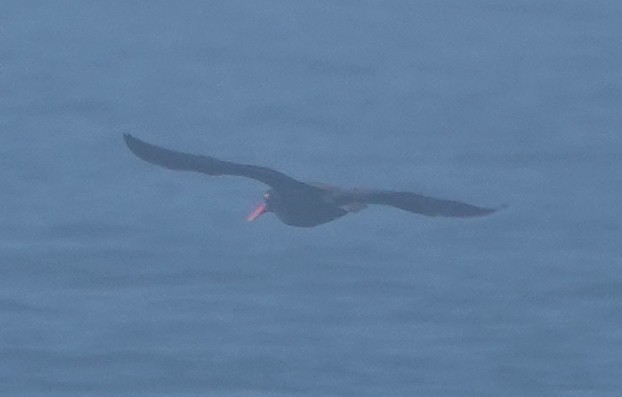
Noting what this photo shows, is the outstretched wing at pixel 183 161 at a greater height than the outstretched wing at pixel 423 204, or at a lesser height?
greater

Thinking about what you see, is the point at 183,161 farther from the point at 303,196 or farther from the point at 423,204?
the point at 423,204

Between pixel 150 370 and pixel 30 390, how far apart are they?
88 cm

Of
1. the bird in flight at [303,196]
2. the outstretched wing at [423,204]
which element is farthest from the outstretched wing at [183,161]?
the outstretched wing at [423,204]

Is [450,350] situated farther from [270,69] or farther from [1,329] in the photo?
[270,69]

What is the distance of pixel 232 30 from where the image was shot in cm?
3453

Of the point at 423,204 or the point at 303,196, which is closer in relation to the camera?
the point at 423,204

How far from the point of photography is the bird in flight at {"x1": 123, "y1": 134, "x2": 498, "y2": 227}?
883 centimetres

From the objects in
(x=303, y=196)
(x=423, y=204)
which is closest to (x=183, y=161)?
(x=303, y=196)

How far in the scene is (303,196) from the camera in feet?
31.3

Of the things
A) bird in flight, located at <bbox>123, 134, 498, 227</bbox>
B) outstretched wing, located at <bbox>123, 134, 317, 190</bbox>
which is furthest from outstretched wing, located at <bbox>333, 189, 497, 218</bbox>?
outstretched wing, located at <bbox>123, 134, 317, 190</bbox>

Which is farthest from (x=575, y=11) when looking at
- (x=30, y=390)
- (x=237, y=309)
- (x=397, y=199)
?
(x=397, y=199)

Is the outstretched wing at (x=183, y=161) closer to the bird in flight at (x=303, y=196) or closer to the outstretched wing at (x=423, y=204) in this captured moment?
the bird in flight at (x=303, y=196)

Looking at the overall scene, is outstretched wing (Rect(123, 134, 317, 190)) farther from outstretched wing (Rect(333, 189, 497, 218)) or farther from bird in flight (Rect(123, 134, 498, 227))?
outstretched wing (Rect(333, 189, 497, 218))

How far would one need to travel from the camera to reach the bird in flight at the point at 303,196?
8.83 meters
